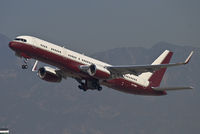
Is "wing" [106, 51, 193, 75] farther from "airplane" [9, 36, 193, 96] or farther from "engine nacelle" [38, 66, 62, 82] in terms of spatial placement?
"engine nacelle" [38, 66, 62, 82]

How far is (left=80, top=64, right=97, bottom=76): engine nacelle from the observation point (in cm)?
7575

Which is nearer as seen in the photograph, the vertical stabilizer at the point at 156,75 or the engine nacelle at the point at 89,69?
the engine nacelle at the point at 89,69

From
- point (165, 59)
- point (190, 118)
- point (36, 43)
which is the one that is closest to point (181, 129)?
point (190, 118)

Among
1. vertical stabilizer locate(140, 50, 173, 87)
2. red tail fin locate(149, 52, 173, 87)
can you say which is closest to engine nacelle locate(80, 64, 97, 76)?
vertical stabilizer locate(140, 50, 173, 87)

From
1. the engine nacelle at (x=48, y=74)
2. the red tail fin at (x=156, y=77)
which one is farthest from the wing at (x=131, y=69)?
the engine nacelle at (x=48, y=74)

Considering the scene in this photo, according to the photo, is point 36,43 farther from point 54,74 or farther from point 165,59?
point 165,59

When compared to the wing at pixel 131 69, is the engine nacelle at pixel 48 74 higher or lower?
lower

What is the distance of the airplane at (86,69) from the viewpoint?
73.9 metres

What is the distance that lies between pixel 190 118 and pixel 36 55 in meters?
104

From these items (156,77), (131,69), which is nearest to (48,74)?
(131,69)

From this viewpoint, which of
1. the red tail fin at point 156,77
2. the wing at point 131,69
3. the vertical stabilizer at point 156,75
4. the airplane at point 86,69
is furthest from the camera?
the red tail fin at point 156,77

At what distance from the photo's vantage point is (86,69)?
75.8m

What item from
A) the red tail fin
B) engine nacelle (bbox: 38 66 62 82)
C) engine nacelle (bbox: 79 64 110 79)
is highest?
engine nacelle (bbox: 79 64 110 79)

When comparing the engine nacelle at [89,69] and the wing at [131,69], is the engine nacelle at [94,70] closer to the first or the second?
the engine nacelle at [89,69]
